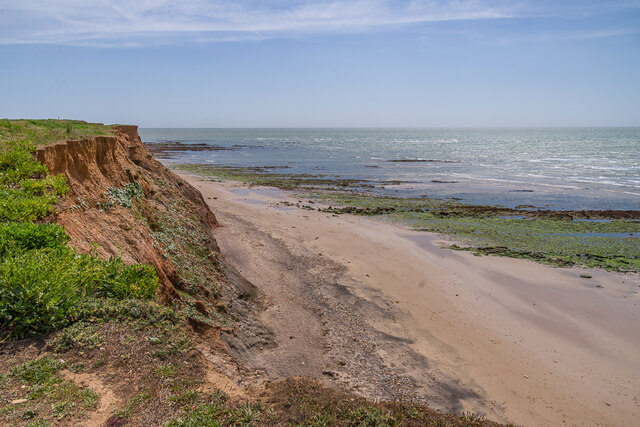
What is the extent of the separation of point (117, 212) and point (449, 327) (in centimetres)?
1039

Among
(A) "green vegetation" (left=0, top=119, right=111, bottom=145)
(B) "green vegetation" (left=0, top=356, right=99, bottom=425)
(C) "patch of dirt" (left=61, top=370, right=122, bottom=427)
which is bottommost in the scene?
(C) "patch of dirt" (left=61, top=370, right=122, bottom=427)

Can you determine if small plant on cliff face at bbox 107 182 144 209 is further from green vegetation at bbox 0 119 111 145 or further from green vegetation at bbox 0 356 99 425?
green vegetation at bbox 0 356 99 425

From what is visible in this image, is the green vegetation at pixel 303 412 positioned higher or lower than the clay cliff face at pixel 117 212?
lower

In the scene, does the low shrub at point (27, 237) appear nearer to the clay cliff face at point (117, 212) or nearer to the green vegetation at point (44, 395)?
the clay cliff face at point (117, 212)

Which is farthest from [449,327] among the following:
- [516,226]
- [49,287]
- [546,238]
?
[516,226]

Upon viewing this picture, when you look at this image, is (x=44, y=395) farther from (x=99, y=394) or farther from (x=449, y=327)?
(x=449, y=327)

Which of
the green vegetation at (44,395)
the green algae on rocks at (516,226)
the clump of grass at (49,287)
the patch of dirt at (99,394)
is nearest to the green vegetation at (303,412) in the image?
the patch of dirt at (99,394)

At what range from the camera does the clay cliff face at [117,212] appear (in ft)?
27.5

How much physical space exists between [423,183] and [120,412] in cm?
4665

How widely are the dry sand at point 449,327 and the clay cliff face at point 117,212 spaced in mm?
2767

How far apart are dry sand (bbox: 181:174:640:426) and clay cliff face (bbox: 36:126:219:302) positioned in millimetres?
2767

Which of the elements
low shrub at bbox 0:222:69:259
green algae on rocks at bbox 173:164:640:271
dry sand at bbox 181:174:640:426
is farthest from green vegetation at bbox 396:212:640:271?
low shrub at bbox 0:222:69:259

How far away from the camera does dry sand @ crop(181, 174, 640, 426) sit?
9227mm

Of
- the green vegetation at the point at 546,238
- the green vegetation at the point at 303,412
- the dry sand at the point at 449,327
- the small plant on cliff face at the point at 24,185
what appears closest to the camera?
the green vegetation at the point at 303,412
